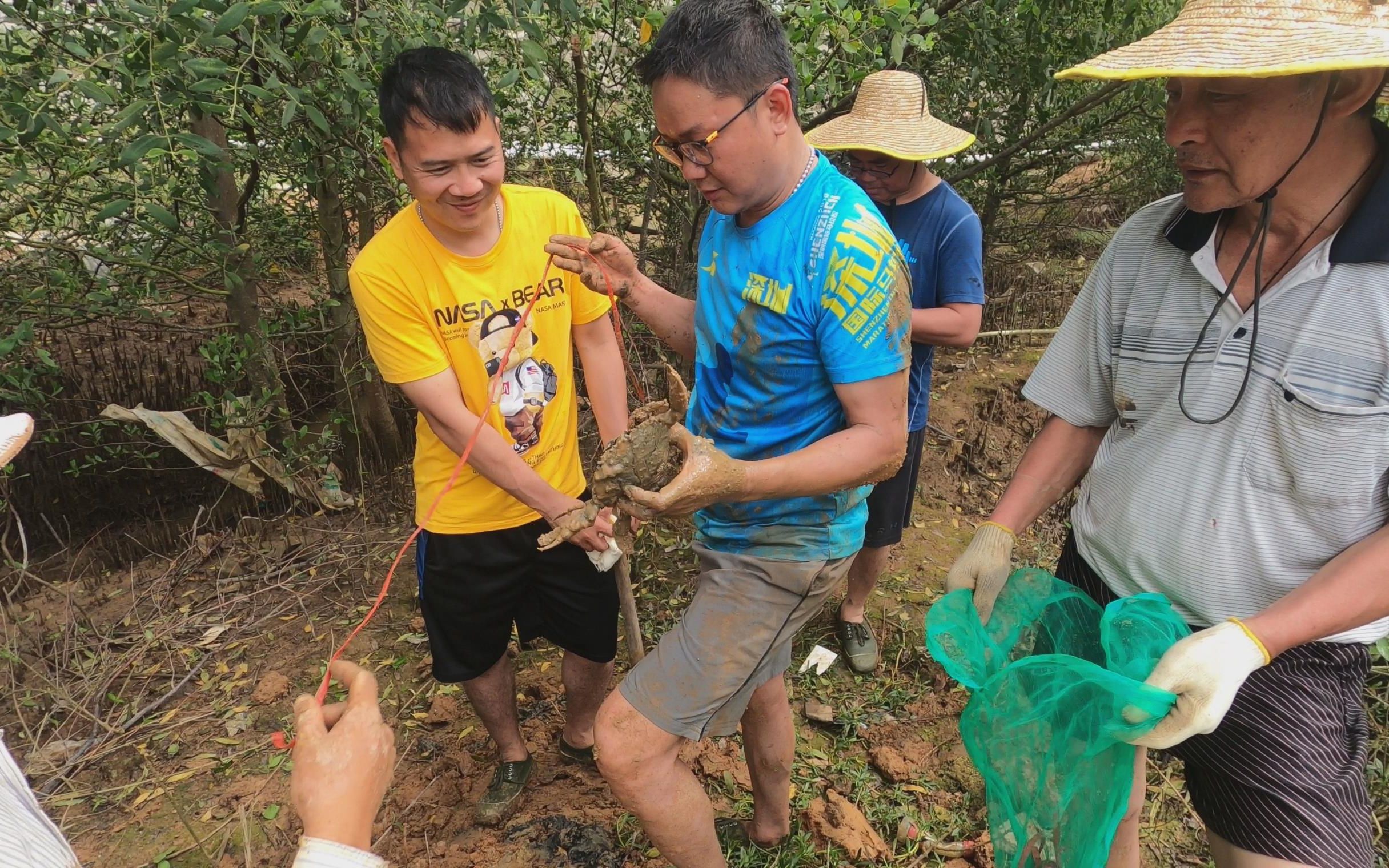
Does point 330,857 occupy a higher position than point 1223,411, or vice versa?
point 1223,411

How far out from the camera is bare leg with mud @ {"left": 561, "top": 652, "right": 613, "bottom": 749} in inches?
95.0

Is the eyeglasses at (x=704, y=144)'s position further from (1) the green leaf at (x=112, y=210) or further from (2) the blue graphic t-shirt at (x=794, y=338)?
(1) the green leaf at (x=112, y=210)

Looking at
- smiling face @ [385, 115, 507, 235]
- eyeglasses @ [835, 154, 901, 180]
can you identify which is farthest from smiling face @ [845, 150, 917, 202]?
smiling face @ [385, 115, 507, 235]

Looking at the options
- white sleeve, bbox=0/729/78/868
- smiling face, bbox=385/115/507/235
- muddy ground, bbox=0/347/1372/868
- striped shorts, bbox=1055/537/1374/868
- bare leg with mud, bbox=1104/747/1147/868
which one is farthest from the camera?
muddy ground, bbox=0/347/1372/868

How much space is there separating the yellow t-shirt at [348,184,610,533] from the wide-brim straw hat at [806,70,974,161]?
104 cm

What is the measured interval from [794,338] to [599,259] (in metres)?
0.62

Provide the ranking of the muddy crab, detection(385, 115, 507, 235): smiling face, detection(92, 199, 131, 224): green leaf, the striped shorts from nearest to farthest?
the striped shorts, the muddy crab, detection(385, 115, 507, 235): smiling face, detection(92, 199, 131, 224): green leaf

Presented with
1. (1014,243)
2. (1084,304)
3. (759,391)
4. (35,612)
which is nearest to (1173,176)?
(1014,243)

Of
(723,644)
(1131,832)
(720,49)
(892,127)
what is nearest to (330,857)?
(723,644)

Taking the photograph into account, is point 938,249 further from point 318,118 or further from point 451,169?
point 318,118

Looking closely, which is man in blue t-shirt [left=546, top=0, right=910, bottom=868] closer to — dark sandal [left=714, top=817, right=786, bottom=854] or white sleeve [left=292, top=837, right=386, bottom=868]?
dark sandal [left=714, top=817, right=786, bottom=854]

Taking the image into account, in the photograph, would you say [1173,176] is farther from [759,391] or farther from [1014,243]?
[759,391]

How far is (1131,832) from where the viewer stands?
184cm

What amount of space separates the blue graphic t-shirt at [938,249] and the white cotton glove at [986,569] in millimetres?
942
